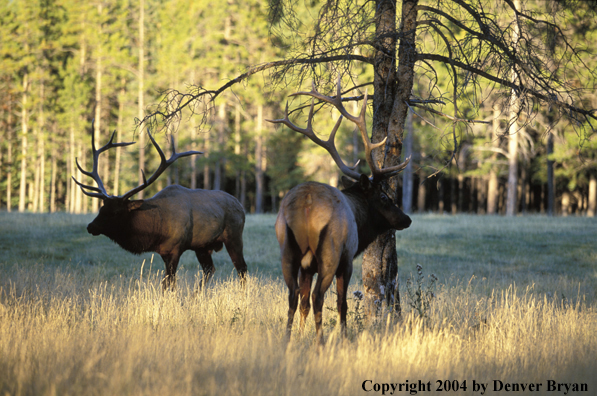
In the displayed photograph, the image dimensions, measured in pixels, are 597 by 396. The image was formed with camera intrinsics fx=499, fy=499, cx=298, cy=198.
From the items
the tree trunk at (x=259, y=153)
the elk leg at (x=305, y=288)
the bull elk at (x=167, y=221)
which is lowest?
the elk leg at (x=305, y=288)

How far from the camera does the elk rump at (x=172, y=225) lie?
26.3 ft

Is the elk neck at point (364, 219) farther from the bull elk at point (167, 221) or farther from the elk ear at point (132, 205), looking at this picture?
the elk ear at point (132, 205)

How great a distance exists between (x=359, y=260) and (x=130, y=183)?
112 ft

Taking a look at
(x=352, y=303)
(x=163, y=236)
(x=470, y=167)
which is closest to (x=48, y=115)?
(x=470, y=167)

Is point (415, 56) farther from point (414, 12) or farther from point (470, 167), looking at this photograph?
point (470, 167)

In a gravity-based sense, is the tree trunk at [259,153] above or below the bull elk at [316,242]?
above

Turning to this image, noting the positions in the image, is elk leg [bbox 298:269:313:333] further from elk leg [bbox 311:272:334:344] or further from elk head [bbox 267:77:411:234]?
elk head [bbox 267:77:411:234]

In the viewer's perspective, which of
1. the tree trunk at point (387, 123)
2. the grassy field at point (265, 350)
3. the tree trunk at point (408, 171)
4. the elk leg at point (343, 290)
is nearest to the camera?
the grassy field at point (265, 350)

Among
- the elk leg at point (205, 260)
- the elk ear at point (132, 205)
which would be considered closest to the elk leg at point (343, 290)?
the elk ear at point (132, 205)

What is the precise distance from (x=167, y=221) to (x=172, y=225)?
0.11 meters

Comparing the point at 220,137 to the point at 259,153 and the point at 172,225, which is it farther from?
the point at 172,225

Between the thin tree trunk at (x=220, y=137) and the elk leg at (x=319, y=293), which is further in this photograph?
the thin tree trunk at (x=220, y=137)

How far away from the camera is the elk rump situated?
26.3 ft

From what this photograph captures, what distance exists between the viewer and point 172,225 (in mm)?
8297
